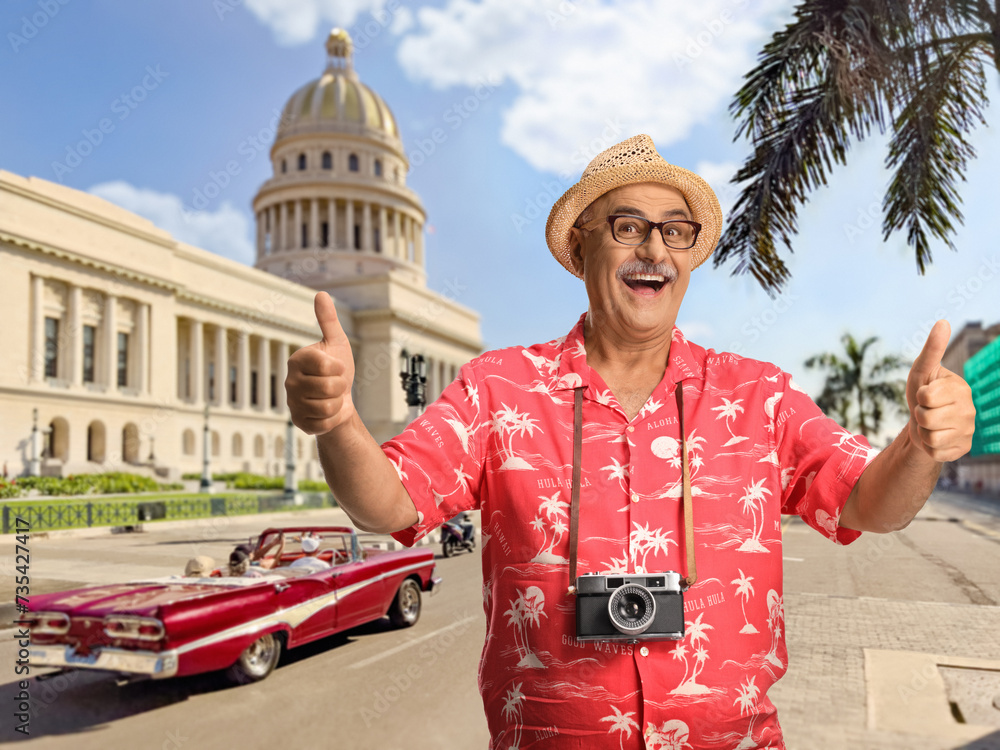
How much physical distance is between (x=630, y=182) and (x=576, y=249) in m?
0.37

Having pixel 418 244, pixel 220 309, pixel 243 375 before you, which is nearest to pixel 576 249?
pixel 220 309

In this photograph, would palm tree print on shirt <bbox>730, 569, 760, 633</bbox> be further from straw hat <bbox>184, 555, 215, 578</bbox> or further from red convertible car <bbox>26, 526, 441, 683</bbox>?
straw hat <bbox>184, 555, 215, 578</bbox>

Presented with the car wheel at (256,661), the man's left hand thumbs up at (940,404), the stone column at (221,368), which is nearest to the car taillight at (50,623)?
the car wheel at (256,661)

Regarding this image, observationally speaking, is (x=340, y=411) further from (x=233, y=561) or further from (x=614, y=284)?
(x=233, y=561)

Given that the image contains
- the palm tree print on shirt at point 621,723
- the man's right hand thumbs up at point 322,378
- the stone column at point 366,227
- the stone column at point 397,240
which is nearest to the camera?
the man's right hand thumbs up at point 322,378

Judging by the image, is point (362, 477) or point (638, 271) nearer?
point (362, 477)

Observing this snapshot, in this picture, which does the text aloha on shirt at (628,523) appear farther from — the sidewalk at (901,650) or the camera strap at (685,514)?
the sidewalk at (901,650)

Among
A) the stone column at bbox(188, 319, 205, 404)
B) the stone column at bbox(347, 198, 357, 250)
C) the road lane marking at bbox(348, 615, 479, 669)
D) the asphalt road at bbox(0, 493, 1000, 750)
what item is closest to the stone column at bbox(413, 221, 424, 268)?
the stone column at bbox(347, 198, 357, 250)

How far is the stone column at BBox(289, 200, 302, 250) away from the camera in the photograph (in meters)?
80.2

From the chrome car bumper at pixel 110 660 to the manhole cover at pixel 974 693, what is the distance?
4.59 m

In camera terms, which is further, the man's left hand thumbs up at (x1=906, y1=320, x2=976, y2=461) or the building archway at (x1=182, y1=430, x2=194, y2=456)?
the building archway at (x1=182, y1=430, x2=194, y2=456)

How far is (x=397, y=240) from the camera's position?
85938mm

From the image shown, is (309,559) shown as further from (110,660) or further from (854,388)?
(854,388)

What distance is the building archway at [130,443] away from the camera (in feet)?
156
